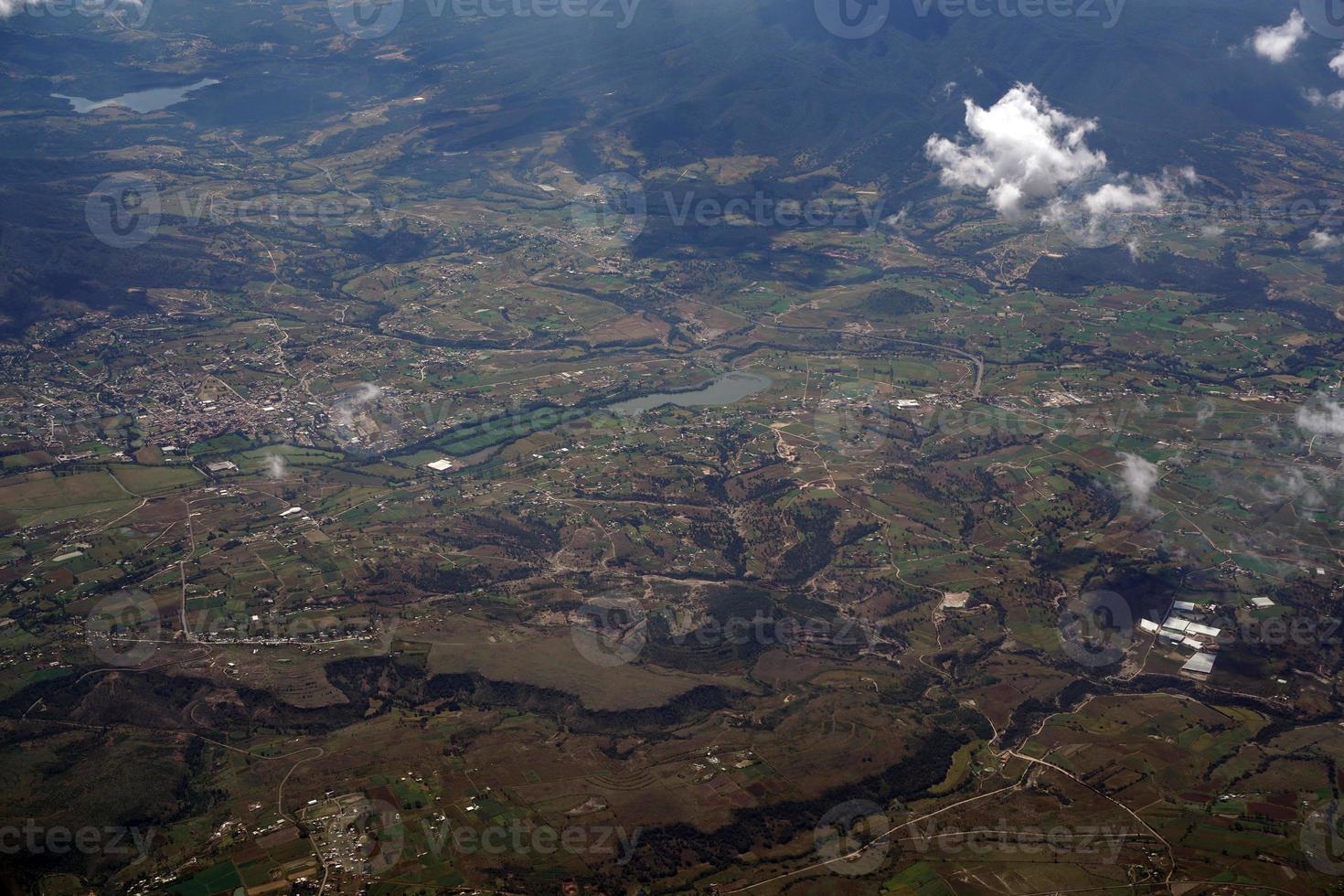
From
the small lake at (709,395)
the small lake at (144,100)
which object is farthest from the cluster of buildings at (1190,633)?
the small lake at (144,100)

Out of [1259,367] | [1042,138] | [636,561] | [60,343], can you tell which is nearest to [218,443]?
[60,343]

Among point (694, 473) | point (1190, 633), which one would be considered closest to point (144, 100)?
point (694, 473)

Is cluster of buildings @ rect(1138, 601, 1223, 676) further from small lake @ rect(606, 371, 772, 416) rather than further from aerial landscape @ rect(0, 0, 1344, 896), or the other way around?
small lake @ rect(606, 371, 772, 416)

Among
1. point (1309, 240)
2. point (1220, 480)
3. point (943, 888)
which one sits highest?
point (1309, 240)

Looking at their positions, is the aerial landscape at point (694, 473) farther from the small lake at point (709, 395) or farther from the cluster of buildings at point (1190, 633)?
the small lake at point (709, 395)

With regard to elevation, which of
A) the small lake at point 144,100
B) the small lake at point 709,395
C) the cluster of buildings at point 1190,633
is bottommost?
the cluster of buildings at point 1190,633

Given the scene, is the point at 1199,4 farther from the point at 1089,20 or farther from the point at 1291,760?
the point at 1291,760

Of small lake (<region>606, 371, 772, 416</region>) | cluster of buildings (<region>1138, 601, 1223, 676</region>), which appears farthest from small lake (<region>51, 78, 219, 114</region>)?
cluster of buildings (<region>1138, 601, 1223, 676</region>)
